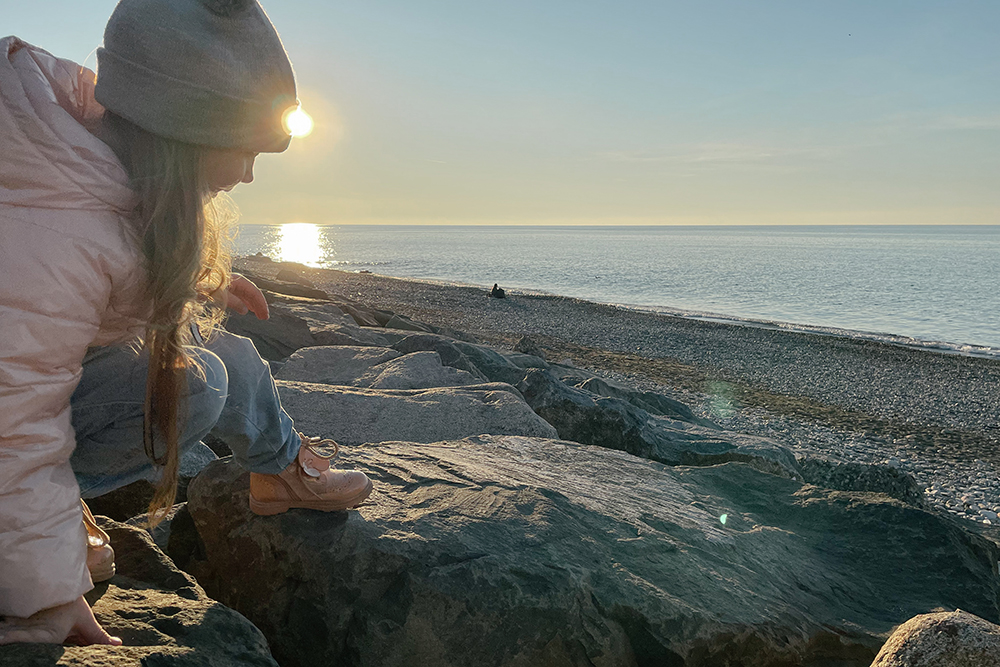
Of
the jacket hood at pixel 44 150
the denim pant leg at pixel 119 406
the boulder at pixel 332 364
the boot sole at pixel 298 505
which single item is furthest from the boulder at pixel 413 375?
the jacket hood at pixel 44 150

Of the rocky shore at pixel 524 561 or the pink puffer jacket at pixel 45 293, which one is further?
the rocky shore at pixel 524 561

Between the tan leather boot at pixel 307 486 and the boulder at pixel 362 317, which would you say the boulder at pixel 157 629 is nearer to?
the tan leather boot at pixel 307 486

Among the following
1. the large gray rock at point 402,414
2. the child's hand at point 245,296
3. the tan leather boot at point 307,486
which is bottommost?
the large gray rock at point 402,414

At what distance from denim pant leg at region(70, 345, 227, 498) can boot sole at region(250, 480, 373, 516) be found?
569 mm

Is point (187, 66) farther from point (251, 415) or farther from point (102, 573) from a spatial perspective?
point (102, 573)

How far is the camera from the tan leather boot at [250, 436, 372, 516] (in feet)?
8.20

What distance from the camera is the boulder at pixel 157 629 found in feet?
5.08

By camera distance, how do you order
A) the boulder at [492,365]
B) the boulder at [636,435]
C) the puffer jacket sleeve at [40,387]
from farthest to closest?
the boulder at [492,365] → the boulder at [636,435] → the puffer jacket sleeve at [40,387]

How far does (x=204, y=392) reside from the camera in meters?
1.96

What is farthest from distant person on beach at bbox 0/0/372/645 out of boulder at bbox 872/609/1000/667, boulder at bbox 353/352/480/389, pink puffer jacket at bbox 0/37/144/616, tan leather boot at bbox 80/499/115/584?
boulder at bbox 353/352/480/389

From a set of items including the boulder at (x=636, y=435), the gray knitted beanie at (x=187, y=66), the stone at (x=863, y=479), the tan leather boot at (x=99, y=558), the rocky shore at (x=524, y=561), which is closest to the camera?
the gray knitted beanie at (x=187, y=66)

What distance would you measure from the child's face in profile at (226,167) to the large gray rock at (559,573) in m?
1.34

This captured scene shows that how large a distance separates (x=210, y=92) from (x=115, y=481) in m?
1.25

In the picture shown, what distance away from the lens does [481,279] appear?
5247 cm
